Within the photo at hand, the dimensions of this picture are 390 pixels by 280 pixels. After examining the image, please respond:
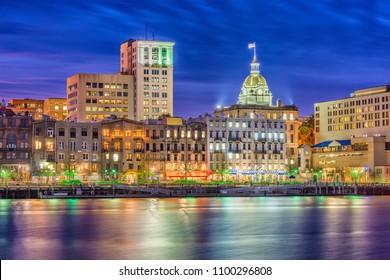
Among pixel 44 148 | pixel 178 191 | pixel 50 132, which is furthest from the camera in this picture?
pixel 50 132

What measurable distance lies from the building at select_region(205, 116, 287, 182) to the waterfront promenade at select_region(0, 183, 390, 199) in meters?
20.3

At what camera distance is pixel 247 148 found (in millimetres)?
182750

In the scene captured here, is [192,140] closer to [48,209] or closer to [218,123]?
[218,123]

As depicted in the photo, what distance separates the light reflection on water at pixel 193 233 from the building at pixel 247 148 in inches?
2813

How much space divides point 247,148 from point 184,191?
3891cm

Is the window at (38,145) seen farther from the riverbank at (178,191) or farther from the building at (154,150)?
the riverbank at (178,191)

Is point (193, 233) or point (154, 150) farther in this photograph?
point (154, 150)

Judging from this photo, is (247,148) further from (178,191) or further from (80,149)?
(178,191)

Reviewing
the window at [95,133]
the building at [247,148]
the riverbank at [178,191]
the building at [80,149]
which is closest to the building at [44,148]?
the building at [80,149]

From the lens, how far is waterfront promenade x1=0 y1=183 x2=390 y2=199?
451 feet

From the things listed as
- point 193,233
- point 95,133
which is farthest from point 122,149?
point 193,233

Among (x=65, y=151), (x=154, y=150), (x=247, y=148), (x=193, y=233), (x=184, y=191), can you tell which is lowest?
(x=193, y=233)

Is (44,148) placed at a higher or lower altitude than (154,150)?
higher

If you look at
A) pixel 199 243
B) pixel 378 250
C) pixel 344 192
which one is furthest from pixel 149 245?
pixel 344 192
